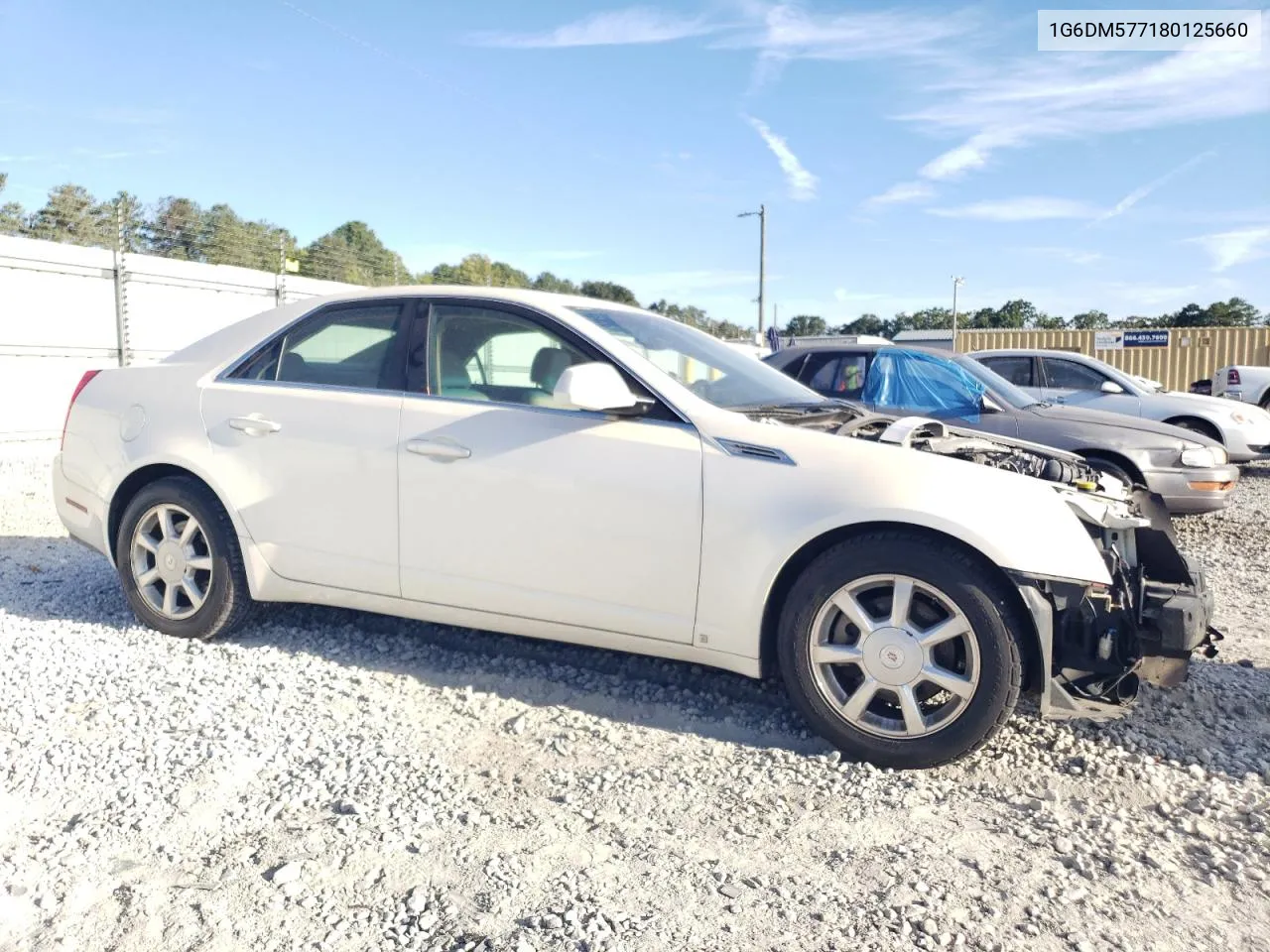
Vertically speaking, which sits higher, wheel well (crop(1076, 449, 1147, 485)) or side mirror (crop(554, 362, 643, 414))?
side mirror (crop(554, 362, 643, 414))

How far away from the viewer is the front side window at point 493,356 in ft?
12.4

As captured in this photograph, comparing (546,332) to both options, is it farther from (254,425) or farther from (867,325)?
(867,325)

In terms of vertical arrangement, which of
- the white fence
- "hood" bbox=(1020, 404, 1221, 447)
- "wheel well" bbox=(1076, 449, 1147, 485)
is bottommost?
"wheel well" bbox=(1076, 449, 1147, 485)

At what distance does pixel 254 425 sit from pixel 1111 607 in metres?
3.38

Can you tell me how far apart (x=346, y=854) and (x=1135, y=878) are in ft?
6.81

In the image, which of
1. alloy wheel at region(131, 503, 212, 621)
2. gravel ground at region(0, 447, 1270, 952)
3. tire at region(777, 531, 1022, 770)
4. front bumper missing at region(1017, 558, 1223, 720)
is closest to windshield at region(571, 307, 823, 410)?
tire at region(777, 531, 1022, 770)

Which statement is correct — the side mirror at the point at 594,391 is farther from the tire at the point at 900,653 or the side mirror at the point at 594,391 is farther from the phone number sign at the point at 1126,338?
the phone number sign at the point at 1126,338

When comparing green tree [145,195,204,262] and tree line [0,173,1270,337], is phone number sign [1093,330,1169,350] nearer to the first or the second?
tree line [0,173,1270,337]

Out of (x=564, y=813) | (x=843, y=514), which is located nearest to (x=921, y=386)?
(x=843, y=514)

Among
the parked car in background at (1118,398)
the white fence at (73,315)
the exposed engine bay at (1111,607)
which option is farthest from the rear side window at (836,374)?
the white fence at (73,315)

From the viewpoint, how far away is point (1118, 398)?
10.6 m

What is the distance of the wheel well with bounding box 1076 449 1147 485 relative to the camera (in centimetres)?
716

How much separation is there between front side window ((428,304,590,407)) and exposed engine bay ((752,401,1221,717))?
0.85 metres

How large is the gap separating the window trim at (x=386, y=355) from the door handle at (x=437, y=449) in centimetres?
28
